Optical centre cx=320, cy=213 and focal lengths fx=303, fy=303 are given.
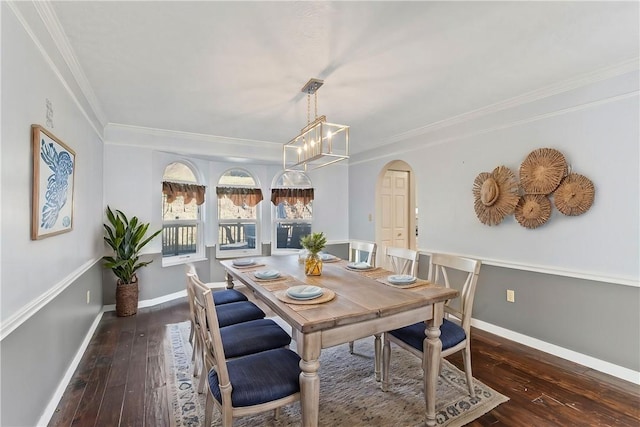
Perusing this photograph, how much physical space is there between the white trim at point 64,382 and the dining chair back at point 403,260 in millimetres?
2713

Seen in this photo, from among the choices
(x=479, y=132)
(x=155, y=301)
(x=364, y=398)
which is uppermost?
(x=479, y=132)

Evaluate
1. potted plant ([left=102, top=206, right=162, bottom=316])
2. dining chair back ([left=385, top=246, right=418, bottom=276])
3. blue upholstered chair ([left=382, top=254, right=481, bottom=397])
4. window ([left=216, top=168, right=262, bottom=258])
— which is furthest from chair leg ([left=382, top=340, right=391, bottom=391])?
window ([left=216, top=168, right=262, bottom=258])

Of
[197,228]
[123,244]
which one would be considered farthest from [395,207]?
[123,244]

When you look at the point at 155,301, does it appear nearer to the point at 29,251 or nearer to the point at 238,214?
the point at 238,214

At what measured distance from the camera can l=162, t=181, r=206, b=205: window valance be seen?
14.6 ft

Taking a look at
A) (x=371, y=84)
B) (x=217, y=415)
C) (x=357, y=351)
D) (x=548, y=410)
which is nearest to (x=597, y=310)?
(x=548, y=410)

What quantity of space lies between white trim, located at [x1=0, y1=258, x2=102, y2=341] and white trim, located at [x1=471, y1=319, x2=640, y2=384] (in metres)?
3.90

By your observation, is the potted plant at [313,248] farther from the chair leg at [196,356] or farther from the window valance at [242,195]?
the window valance at [242,195]

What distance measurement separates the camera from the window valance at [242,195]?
16.8ft

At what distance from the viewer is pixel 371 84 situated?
270cm

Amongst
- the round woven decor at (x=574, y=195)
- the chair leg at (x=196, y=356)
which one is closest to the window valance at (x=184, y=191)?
the chair leg at (x=196, y=356)

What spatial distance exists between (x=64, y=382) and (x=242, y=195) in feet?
11.3

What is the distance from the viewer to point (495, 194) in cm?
321

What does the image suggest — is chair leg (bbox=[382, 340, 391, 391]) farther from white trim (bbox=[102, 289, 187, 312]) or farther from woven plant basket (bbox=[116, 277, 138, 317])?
white trim (bbox=[102, 289, 187, 312])
